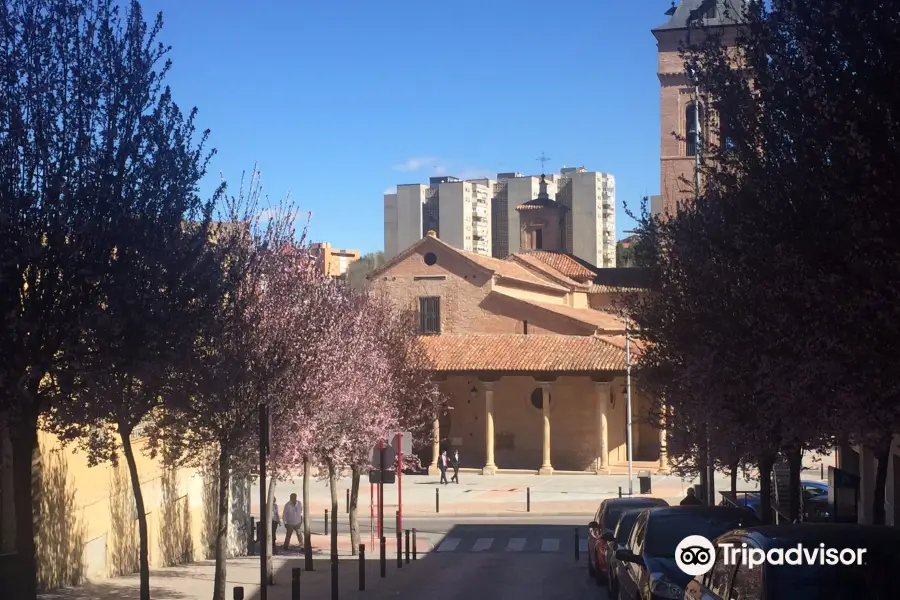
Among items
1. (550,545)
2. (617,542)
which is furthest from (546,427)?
(617,542)

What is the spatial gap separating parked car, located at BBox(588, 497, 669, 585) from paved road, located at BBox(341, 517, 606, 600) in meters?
0.32

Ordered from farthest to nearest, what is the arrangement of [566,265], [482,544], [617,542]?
[566,265] → [482,544] → [617,542]

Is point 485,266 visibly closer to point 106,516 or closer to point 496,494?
point 496,494

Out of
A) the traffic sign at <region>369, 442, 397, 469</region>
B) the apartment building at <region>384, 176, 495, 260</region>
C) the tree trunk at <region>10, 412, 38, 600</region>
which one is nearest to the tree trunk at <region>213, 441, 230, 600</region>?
the tree trunk at <region>10, 412, 38, 600</region>

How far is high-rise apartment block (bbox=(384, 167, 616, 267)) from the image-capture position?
415 ft

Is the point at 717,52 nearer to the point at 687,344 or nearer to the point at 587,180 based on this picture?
the point at 687,344

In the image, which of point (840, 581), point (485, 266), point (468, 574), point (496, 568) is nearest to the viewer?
point (840, 581)

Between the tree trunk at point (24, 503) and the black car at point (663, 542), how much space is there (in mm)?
6257

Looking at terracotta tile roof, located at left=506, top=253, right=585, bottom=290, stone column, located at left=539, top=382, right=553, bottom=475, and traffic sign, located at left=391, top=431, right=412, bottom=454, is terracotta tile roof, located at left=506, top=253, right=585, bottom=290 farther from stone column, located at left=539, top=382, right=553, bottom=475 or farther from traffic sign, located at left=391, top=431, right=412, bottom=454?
traffic sign, located at left=391, top=431, right=412, bottom=454

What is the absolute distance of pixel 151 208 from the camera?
11.6 meters

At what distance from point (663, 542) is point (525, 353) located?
3982cm

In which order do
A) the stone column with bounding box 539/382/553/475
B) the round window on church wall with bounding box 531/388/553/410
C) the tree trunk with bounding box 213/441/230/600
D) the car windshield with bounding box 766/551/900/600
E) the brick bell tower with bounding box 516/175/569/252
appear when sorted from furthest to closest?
the brick bell tower with bounding box 516/175/569/252
the round window on church wall with bounding box 531/388/553/410
the stone column with bounding box 539/382/553/475
the tree trunk with bounding box 213/441/230/600
the car windshield with bounding box 766/551/900/600

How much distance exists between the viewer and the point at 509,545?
29812mm

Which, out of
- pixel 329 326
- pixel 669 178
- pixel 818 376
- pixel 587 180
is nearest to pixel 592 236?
pixel 587 180
